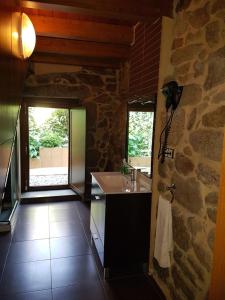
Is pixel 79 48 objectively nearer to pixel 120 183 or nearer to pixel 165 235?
pixel 120 183

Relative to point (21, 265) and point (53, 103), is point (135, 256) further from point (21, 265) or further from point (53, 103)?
point (53, 103)

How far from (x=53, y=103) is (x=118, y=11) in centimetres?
271

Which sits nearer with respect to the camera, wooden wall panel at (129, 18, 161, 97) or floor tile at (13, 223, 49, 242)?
wooden wall panel at (129, 18, 161, 97)

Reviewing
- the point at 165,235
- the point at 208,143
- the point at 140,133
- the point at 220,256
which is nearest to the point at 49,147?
the point at 140,133

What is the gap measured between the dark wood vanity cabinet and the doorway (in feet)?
6.84

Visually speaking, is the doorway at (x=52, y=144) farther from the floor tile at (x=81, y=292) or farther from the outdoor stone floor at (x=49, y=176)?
the floor tile at (x=81, y=292)

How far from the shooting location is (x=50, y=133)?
5.69 m

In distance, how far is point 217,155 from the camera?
4.68ft

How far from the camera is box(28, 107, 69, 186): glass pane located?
536 centimetres

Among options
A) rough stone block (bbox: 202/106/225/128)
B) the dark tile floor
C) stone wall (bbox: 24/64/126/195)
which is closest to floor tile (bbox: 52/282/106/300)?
the dark tile floor

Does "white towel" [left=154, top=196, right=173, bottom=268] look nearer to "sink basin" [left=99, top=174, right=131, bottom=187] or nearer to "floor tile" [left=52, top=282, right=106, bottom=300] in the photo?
"floor tile" [left=52, top=282, right=106, bottom=300]

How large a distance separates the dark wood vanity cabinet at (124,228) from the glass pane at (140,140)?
0.39 m

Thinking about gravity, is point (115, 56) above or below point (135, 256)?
above

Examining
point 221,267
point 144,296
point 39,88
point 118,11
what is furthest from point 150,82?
point 39,88
